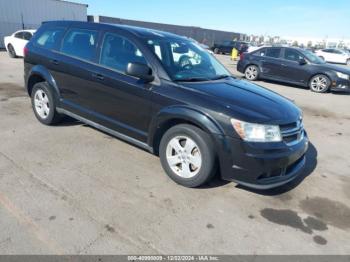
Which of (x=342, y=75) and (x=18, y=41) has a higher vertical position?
(x=18, y=41)

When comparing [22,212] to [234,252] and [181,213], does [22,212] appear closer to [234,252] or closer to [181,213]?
[181,213]

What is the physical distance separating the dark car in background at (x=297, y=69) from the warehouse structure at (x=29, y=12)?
18.9 m

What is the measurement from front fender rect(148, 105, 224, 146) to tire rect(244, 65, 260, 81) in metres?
10.4

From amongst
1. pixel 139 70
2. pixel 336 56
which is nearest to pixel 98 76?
pixel 139 70

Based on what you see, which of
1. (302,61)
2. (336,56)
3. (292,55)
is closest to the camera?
(302,61)

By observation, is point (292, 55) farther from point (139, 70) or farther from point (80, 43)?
point (139, 70)

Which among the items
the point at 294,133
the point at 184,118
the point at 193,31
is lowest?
the point at 294,133

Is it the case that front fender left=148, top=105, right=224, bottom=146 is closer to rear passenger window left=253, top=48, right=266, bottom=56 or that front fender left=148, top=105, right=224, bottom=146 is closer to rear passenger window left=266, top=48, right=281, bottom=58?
rear passenger window left=266, top=48, right=281, bottom=58

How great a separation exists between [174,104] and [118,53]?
1257mm

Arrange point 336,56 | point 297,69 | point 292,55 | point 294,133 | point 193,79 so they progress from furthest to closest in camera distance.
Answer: point 336,56 < point 292,55 < point 297,69 < point 193,79 < point 294,133

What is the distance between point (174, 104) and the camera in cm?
364

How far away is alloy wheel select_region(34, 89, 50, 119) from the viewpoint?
17.8 feet

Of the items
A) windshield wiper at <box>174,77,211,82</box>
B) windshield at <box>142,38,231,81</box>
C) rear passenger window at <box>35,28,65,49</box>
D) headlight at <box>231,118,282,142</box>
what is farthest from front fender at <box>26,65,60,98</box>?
headlight at <box>231,118,282,142</box>

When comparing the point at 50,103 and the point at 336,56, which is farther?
the point at 336,56
